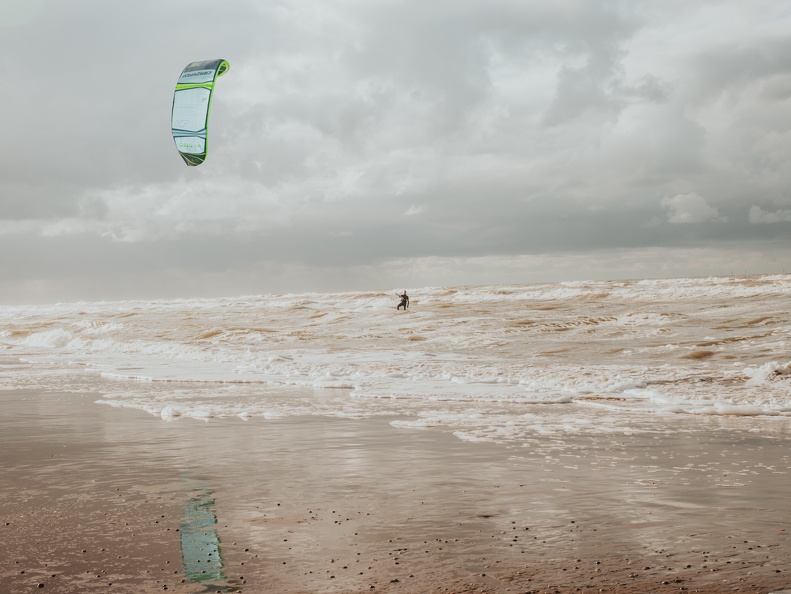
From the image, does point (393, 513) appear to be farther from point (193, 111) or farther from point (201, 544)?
point (193, 111)

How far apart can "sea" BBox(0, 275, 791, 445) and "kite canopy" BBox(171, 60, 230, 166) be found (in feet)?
19.0

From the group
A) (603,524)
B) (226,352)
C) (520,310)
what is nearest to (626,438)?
(603,524)

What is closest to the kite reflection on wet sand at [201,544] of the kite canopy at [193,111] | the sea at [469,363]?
the sea at [469,363]

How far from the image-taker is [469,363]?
828 inches

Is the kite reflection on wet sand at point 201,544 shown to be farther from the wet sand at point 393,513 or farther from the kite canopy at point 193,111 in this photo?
the kite canopy at point 193,111

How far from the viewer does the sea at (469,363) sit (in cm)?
1301

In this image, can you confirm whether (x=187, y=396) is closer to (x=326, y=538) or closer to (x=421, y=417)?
(x=421, y=417)

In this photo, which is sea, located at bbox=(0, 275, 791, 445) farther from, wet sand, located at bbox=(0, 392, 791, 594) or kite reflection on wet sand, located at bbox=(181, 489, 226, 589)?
kite reflection on wet sand, located at bbox=(181, 489, 226, 589)

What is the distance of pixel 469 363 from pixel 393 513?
14.6m

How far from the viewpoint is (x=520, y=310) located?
35969 millimetres

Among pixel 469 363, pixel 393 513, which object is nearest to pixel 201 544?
pixel 393 513

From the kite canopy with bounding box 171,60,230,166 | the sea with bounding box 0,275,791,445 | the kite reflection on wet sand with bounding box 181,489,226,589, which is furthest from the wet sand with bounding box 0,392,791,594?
the kite canopy with bounding box 171,60,230,166

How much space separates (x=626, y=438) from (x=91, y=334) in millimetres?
33736

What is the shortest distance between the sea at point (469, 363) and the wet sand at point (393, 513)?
181cm
